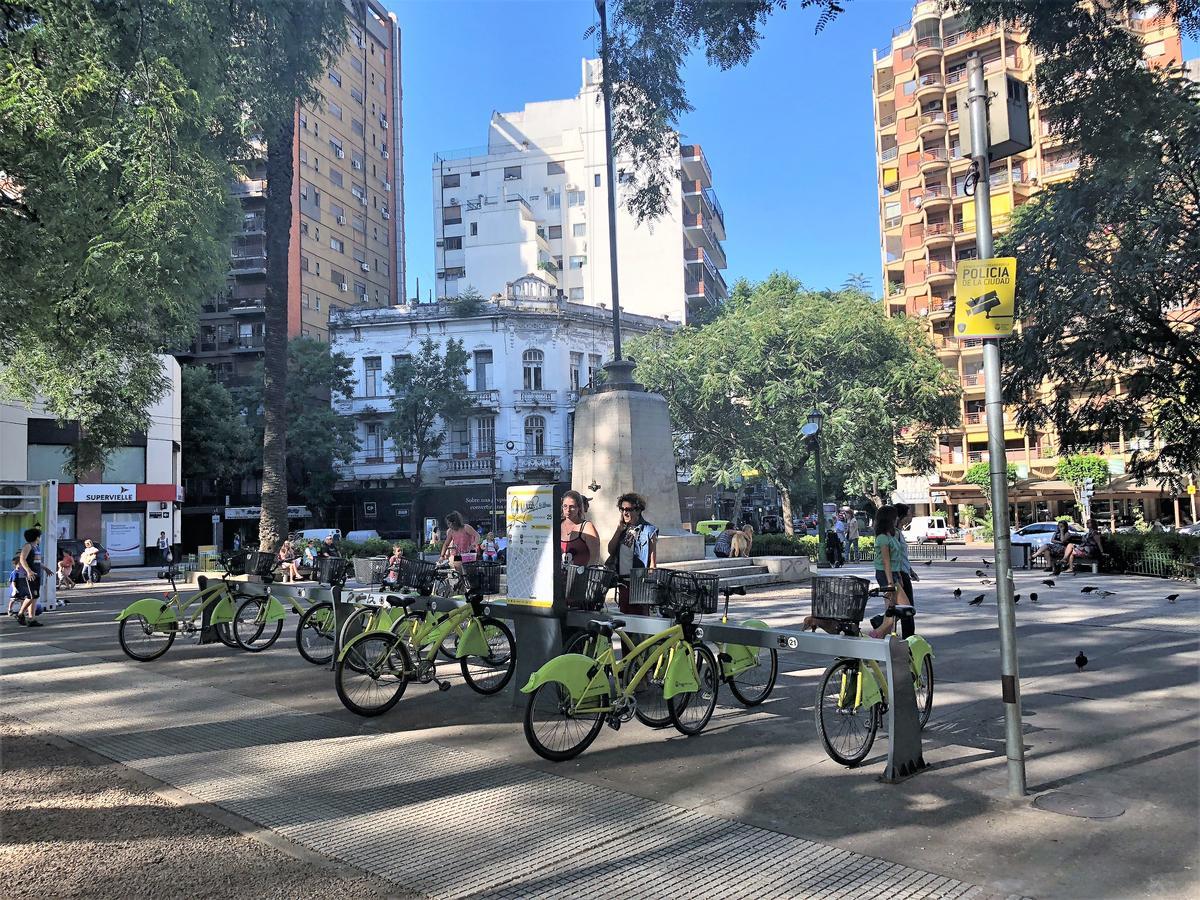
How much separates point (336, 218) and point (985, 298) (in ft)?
194

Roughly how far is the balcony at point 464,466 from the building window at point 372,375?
5.57 m

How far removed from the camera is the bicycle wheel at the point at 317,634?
9.35 meters

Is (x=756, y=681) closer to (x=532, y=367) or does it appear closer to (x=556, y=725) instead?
(x=556, y=725)

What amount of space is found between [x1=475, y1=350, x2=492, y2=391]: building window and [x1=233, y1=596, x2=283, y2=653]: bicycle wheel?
35.9 meters

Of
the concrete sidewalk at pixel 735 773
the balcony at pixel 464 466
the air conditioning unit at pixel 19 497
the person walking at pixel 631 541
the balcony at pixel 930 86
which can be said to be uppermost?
the balcony at pixel 930 86

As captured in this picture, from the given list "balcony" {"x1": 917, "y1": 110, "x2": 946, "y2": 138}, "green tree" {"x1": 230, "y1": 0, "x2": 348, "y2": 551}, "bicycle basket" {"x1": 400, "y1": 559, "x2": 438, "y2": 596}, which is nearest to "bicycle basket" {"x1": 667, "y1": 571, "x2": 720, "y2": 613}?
"bicycle basket" {"x1": 400, "y1": 559, "x2": 438, "y2": 596}

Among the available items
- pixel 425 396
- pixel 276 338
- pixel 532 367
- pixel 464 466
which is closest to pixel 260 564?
pixel 276 338

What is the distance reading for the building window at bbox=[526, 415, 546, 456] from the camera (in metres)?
45.9

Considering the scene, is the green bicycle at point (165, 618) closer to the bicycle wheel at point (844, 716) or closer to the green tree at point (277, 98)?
the green tree at point (277, 98)

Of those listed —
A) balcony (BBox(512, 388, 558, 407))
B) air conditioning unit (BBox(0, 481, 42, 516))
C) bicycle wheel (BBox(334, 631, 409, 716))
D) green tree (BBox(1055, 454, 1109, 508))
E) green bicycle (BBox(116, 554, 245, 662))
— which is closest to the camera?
bicycle wheel (BBox(334, 631, 409, 716))

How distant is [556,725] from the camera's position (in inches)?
224

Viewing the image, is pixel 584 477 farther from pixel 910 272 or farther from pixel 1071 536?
pixel 910 272

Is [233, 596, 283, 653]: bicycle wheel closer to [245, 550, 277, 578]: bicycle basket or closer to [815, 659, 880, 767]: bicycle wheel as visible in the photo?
[245, 550, 277, 578]: bicycle basket

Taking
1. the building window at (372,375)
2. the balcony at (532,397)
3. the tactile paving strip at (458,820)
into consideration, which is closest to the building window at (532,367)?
the balcony at (532,397)
